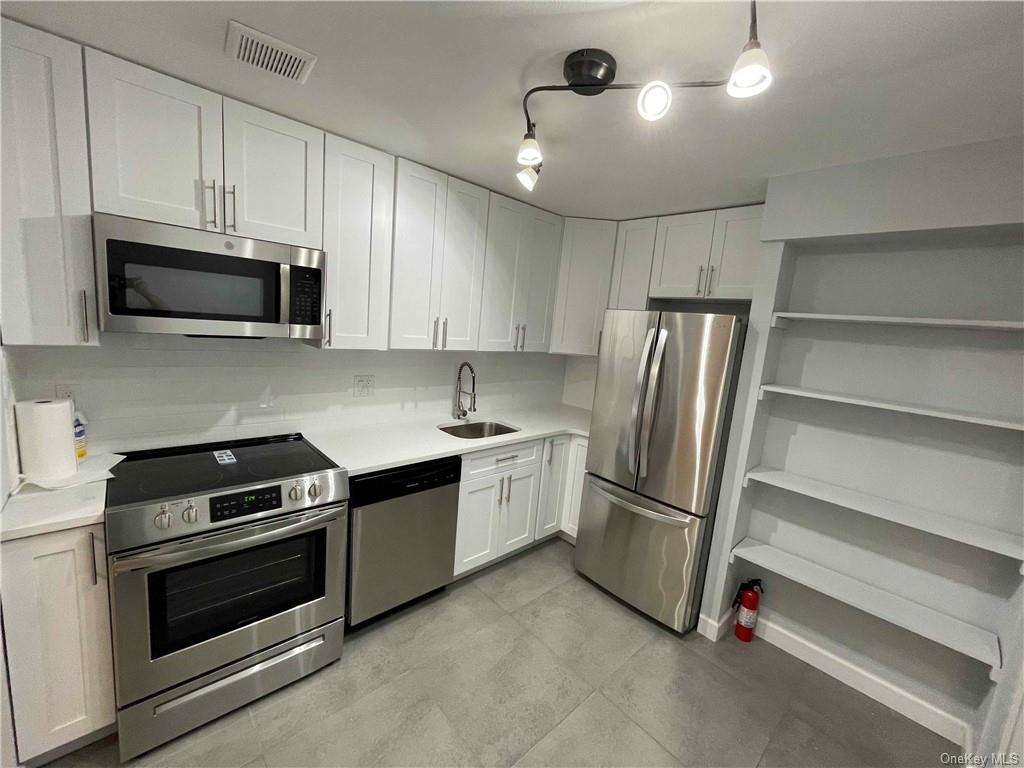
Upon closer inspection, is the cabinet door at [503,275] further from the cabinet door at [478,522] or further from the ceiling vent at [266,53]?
the ceiling vent at [266,53]

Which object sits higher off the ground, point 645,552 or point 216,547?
point 216,547

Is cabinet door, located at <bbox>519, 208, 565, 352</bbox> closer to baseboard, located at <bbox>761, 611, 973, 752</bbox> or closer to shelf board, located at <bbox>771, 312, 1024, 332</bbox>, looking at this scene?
shelf board, located at <bbox>771, 312, 1024, 332</bbox>

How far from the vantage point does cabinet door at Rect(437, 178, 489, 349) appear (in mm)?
2461

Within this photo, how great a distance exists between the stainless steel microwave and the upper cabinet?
3.72 ft

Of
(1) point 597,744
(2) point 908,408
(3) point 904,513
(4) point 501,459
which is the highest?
(2) point 908,408

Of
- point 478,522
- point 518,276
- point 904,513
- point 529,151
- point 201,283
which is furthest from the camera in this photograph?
point 518,276

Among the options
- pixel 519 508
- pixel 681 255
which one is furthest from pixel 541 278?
pixel 519 508

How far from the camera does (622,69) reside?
1296 millimetres

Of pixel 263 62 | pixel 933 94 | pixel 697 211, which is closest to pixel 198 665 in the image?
pixel 263 62

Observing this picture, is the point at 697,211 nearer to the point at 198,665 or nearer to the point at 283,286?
the point at 283,286

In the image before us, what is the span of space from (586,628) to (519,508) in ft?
2.61

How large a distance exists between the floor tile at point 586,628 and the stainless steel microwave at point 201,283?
1.96 metres

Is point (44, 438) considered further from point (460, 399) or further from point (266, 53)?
point (460, 399)

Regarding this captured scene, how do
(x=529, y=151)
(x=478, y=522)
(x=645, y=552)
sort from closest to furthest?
1. (x=529, y=151)
2. (x=645, y=552)
3. (x=478, y=522)
